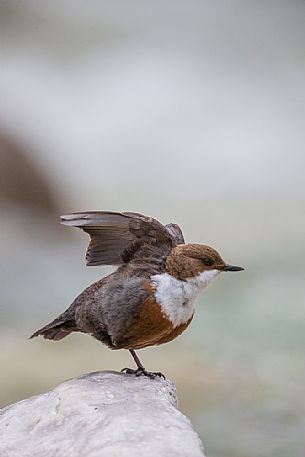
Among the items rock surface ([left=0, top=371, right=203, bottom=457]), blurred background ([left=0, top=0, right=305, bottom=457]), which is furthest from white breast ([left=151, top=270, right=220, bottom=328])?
blurred background ([left=0, top=0, right=305, bottom=457])

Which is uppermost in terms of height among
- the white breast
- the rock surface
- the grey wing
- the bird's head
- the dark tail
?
the grey wing

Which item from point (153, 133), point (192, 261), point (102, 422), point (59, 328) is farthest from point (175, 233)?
point (153, 133)

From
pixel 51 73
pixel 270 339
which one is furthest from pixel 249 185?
pixel 51 73

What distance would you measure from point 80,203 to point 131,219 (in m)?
1.55

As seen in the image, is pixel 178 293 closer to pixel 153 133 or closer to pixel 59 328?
pixel 59 328

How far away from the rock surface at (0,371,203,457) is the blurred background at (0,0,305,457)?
140 centimetres

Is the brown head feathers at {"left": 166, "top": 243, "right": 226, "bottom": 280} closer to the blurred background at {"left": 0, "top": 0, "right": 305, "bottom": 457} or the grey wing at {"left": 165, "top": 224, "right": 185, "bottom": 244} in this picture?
the grey wing at {"left": 165, "top": 224, "right": 185, "bottom": 244}

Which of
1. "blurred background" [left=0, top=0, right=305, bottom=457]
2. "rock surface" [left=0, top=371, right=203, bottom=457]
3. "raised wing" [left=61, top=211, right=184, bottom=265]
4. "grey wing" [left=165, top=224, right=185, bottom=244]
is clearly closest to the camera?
"rock surface" [left=0, top=371, right=203, bottom=457]

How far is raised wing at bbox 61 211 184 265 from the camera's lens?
4.72ft

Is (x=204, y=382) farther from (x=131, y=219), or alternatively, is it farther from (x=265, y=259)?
(x=131, y=219)

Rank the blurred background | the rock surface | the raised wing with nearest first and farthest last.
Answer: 1. the rock surface
2. the raised wing
3. the blurred background

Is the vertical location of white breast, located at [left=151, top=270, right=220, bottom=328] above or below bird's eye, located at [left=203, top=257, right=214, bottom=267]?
below

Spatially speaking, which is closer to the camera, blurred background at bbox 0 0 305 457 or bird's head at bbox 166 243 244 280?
bird's head at bbox 166 243 244 280

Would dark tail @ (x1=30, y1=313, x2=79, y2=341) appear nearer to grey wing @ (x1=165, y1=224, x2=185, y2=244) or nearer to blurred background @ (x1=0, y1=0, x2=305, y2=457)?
grey wing @ (x1=165, y1=224, x2=185, y2=244)
